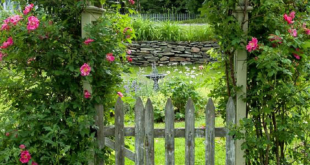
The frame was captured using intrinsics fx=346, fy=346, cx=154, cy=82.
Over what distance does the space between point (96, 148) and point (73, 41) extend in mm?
792

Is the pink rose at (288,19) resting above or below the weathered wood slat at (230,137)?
above

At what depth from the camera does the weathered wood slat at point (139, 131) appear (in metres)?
2.51

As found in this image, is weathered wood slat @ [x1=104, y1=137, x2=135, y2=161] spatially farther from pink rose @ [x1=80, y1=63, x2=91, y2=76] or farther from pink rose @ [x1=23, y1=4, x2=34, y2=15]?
pink rose @ [x1=23, y1=4, x2=34, y2=15]

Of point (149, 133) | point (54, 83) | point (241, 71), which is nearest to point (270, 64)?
point (241, 71)

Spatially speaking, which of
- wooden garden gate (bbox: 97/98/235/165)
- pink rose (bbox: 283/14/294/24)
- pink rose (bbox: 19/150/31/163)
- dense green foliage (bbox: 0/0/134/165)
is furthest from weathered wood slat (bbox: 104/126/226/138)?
pink rose (bbox: 283/14/294/24)

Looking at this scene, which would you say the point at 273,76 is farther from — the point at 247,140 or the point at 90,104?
the point at 90,104

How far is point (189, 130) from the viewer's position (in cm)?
247

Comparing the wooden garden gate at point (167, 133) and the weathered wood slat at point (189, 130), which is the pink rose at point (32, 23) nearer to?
the wooden garden gate at point (167, 133)

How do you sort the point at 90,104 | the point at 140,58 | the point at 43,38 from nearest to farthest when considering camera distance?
1. the point at 43,38
2. the point at 90,104
3. the point at 140,58

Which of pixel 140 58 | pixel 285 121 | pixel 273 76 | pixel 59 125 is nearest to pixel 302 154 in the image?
pixel 285 121

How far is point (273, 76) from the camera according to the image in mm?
2336

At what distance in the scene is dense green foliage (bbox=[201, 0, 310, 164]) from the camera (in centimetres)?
218

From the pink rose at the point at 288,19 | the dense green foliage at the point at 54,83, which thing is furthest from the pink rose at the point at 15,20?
the pink rose at the point at 288,19

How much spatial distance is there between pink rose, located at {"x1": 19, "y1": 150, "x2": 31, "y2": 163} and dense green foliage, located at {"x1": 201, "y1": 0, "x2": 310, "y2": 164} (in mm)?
1409
